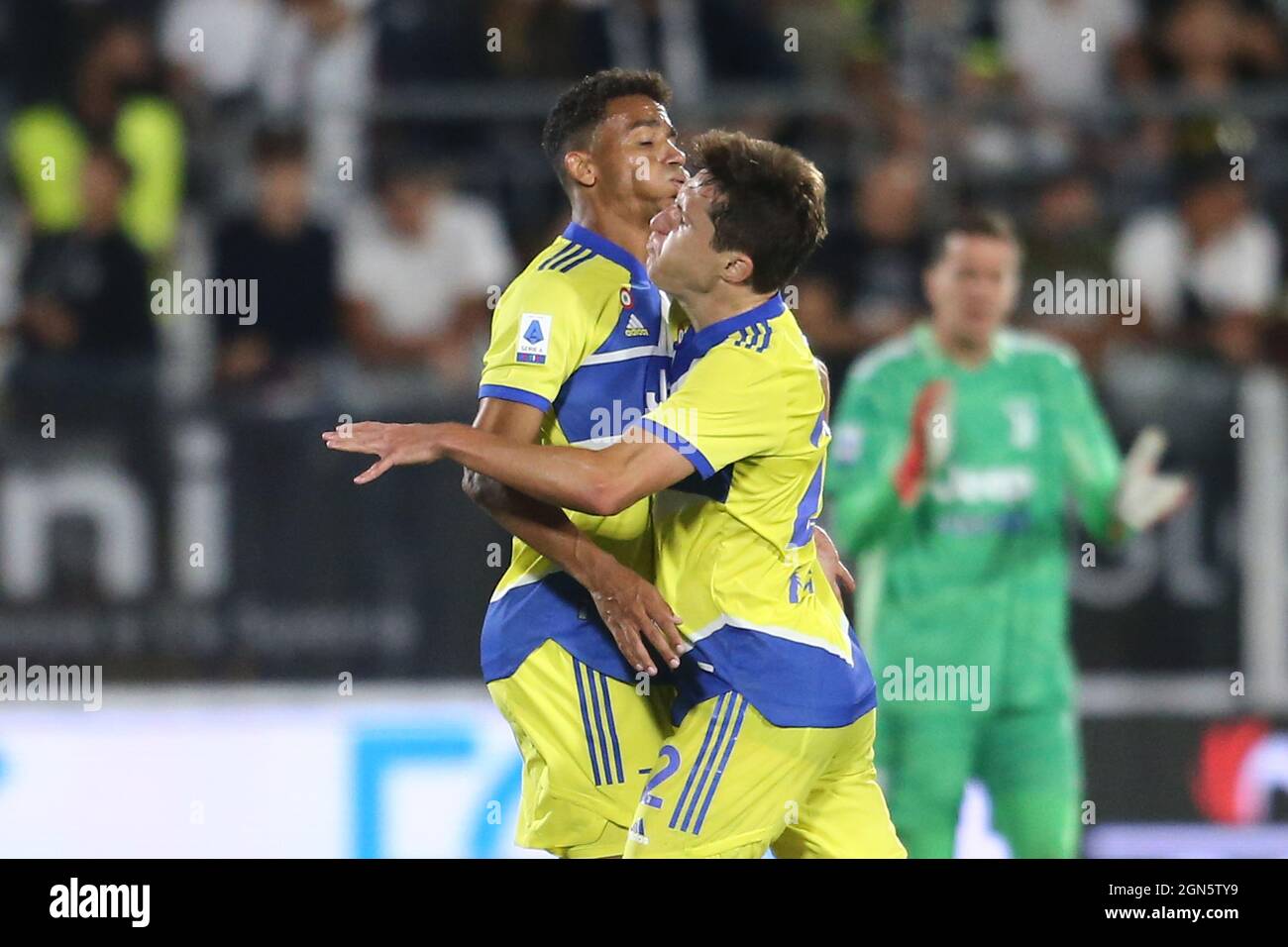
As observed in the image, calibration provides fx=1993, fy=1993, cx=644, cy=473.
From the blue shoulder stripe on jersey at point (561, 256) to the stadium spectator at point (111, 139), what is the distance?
3.66 meters

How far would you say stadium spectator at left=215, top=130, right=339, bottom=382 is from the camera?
7137mm

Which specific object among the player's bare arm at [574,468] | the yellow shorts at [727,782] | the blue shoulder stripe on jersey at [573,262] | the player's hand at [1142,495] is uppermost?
the blue shoulder stripe on jersey at [573,262]

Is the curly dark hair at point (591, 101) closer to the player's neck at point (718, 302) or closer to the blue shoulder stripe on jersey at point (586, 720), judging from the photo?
the player's neck at point (718, 302)

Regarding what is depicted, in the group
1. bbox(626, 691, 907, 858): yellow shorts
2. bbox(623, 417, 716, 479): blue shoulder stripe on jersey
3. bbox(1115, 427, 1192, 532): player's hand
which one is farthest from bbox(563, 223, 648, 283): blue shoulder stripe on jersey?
bbox(1115, 427, 1192, 532): player's hand

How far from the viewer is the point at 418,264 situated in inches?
311

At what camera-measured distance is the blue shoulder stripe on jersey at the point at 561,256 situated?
14.6ft

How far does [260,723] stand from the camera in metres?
6.84

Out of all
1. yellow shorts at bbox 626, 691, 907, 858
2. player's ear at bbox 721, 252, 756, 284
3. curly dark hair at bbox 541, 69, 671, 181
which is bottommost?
yellow shorts at bbox 626, 691, 907, 858

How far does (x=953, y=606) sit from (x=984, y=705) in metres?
0.33

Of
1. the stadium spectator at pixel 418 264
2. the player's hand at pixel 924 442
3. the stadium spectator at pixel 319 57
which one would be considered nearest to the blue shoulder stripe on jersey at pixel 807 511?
the player's hand at pixel 924 442

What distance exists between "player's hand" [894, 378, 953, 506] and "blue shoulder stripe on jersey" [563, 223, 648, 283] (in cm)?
201

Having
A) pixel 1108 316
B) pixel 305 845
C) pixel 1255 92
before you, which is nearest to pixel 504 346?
pixel 305 845

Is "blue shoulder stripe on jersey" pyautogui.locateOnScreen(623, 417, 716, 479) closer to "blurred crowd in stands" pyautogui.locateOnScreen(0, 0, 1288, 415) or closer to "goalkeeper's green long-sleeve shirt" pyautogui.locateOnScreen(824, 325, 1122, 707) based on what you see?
"goalkeeper's green long-sleeve shirt" pyautogui.locateOnScreen(824, 325, 1122, 707)

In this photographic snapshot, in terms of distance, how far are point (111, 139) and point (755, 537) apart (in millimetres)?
4908
